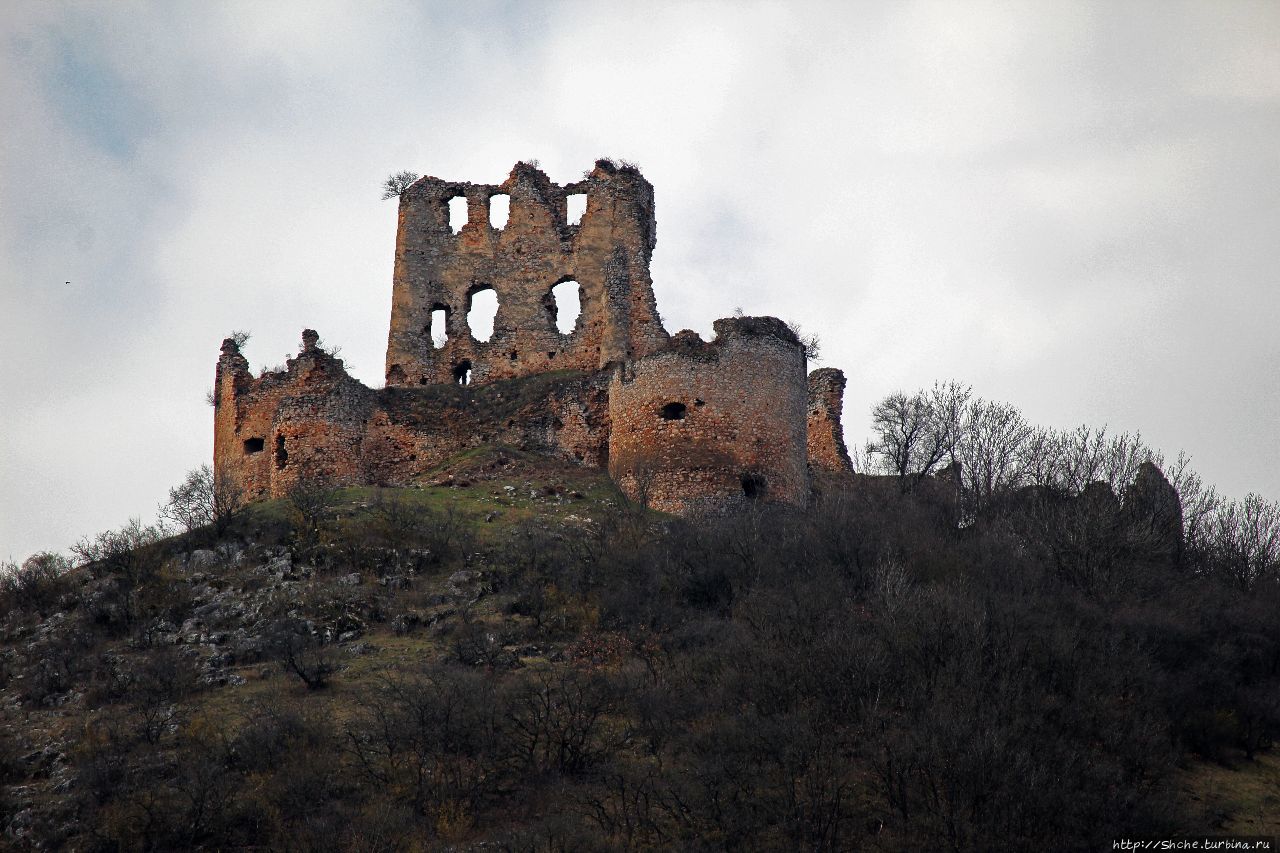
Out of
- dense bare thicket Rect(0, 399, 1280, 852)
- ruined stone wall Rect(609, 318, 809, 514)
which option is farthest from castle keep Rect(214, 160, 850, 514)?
dense bare thicket Rect(0, 399, 1280, 852)

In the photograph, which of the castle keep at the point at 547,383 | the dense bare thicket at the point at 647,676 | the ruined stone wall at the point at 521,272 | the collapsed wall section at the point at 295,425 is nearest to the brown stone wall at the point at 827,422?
the castle keep at the point at 547,383

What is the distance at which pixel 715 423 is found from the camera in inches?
1166

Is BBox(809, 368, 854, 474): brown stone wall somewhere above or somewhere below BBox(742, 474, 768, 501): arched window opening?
above

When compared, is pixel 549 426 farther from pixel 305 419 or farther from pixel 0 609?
pixel 0 609

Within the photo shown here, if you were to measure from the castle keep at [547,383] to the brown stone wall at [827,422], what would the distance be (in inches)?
1.9

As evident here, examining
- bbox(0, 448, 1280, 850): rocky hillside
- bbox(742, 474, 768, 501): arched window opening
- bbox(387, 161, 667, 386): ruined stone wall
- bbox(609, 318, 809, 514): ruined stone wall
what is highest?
bbox(387, 161, 667, 386): ruined stone wall

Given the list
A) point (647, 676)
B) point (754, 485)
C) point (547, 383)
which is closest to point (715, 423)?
point (754, 485)

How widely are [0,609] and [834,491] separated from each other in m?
18.8

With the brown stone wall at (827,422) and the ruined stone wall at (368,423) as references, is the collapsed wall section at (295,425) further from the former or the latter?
the brown stone wall at (827,422)

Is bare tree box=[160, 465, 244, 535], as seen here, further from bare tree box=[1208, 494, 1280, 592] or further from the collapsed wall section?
bare tree box=[1208, 494, 1280, 592]

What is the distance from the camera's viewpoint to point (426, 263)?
123 feet

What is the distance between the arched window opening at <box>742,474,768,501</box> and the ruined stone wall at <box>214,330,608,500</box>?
4087mm

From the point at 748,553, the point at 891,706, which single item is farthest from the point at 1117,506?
the point at 891,706

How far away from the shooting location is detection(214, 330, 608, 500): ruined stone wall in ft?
103
